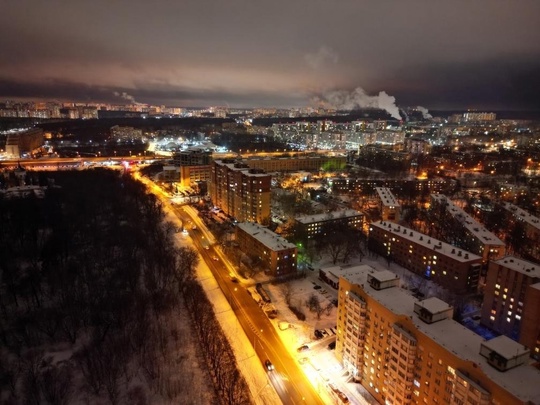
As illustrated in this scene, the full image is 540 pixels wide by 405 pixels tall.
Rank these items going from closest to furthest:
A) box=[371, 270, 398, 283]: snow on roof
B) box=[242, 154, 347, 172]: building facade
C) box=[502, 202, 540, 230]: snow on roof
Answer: box=[371, 270, 398, 283]: snow on roof → box=[502, 202, 540, 230]: snow on roof → box=[242, 154, 347, 172]: building facade

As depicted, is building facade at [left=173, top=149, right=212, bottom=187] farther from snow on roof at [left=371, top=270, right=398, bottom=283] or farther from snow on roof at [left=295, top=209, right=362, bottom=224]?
snow on roof at [left=371, top=270, right=398, bottom=283]

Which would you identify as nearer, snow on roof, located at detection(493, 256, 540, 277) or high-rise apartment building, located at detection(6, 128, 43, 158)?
snow on roof, located at detection(493, 256, 540, 277)

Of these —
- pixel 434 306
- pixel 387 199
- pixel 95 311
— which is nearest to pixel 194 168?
pixel 387 199

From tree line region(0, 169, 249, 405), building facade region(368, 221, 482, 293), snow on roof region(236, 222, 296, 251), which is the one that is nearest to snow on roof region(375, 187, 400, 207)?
building facade region(368, 221, 482, 293)

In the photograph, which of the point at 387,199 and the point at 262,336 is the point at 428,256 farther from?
the point at 262,336

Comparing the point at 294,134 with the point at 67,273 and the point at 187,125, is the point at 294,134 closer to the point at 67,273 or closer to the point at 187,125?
the point at 187,125

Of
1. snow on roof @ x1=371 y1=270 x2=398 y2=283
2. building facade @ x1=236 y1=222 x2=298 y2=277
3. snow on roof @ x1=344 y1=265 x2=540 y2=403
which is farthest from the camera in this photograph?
building facade @ x1=236 y1=222 x2=298 y2=277

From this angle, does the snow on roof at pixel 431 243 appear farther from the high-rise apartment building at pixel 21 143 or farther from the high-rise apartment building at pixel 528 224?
the high-rise apartment building at pixel 21 143
